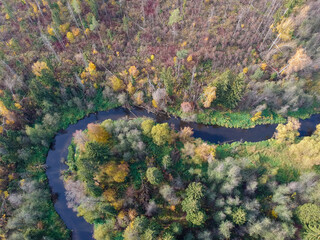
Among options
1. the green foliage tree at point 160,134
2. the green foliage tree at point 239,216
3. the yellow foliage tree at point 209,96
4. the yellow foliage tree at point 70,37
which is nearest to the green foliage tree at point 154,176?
the green foliage tree at point 160,134

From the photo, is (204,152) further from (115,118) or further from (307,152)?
(115,118)

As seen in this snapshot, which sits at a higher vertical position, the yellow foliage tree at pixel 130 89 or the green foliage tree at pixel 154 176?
the yellow foliage tree at pixel 130 89

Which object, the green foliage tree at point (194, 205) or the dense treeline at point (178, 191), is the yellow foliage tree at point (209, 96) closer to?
the dense treeline at point (178, 191)

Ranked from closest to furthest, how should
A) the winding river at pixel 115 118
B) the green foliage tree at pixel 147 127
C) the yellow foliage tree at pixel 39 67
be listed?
1. the winding river at pixel 115 118
2. the green foliage tree at pixel 147 127
3. the yellow foliage tree at pixel 39 67

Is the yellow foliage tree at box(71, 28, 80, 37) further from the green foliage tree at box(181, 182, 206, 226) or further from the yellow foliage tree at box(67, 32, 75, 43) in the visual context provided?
the green foliage tree at box(181, 182, 206, 226)

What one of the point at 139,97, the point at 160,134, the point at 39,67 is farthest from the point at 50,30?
the point at 160,134

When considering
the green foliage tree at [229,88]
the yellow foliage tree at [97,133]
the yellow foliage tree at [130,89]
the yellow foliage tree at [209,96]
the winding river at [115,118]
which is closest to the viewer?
the yellow foliage tree at [97,133]

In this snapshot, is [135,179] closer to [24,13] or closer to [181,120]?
[181,120]
